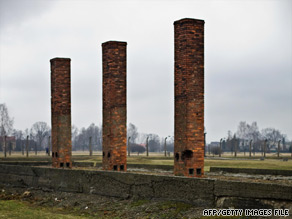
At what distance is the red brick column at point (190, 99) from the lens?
12.3 m

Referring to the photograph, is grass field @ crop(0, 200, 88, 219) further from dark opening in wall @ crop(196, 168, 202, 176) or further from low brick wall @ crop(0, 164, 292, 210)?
dark opening in wall @ crop(196, 168, 202, 176)

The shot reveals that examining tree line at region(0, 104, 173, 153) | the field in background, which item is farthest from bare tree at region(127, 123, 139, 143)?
the field in background

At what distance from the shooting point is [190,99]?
40.5 ft

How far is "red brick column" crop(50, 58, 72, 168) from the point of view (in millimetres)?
19000

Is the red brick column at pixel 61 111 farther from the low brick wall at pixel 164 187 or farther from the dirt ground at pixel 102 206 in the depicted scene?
the dirt ground at pixel 102 206

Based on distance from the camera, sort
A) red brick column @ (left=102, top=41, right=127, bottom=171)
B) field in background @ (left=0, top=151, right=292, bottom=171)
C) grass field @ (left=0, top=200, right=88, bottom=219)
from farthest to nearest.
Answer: field in background @ (left=0, top=151, right=292, bottom=171)
red brick column @ (left=102, top=41, right=127, bottom=171)
grass field @ (left=0, top=200, right=88, bottom=219)

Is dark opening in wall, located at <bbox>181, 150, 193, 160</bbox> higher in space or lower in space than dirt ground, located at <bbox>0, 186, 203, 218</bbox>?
higher

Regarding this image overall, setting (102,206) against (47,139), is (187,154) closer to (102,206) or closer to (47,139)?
(102,206)

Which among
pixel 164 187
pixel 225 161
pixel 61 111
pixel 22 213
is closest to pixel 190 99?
pixel 164 187

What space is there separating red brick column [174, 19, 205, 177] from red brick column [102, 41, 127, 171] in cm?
350

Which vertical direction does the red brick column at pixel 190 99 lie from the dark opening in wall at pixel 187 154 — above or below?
above

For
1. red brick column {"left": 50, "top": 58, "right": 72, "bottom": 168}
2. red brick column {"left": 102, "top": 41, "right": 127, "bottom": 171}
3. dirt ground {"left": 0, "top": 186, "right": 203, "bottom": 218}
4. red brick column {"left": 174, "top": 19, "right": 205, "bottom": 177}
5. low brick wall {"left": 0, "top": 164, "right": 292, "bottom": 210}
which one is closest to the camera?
low brick wall {"left": 0, "top": 164, "right": 292, "bottom": 210}

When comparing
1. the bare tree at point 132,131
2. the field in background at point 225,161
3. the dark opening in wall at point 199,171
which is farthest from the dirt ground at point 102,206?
the bare tree at point 132,131

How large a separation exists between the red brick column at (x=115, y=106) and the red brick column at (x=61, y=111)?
3909 millimetres
